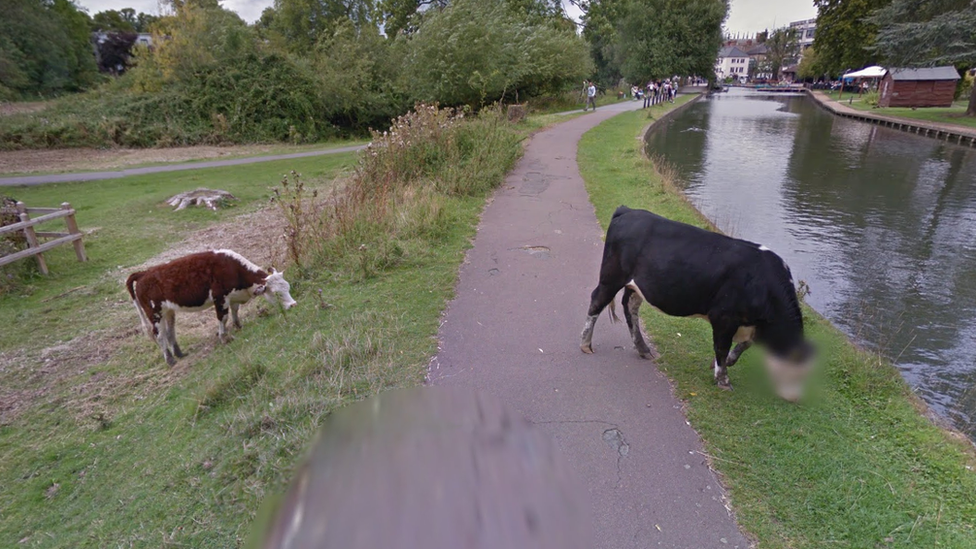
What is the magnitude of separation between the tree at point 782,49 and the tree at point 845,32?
215 ft

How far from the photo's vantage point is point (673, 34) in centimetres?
5050

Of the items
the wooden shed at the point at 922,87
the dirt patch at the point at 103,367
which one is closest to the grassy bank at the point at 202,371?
the dirt patch at the point at 103,367

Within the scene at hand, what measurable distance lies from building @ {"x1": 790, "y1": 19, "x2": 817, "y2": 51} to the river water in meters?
63.9

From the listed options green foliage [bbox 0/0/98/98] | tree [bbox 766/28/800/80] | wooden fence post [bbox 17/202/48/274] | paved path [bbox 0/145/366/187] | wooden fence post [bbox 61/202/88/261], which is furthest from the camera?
tree [bbox 766/28/800/80]

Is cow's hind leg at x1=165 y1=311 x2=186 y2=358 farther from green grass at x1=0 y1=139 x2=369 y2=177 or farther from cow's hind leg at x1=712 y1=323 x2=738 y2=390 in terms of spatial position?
green grass at x1=0 y1=139 x2=369 y2=177

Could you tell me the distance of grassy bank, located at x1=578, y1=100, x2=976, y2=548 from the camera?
307cm

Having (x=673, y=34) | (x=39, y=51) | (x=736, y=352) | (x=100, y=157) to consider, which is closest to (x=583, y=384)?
(x=736, y=352)

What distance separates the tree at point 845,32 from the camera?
1864 inches

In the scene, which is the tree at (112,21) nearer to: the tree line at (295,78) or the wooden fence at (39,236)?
the tree line at (295,78)

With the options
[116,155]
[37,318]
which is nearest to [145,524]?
[37,318]

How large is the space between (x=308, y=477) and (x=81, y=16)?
67.1 meters

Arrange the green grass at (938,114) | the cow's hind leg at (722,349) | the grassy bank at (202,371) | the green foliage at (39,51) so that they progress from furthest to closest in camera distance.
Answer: the green foliage at (39,51) < the green grass at (938,114) < the cow's hind leg at (722,349) < the grassy bank at (202,371)

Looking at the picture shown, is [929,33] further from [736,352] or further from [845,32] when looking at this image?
[736,352]

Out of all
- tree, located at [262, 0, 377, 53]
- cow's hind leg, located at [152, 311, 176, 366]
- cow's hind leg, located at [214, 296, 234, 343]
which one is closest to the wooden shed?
tree, located at [262, 0, 377, 53]
